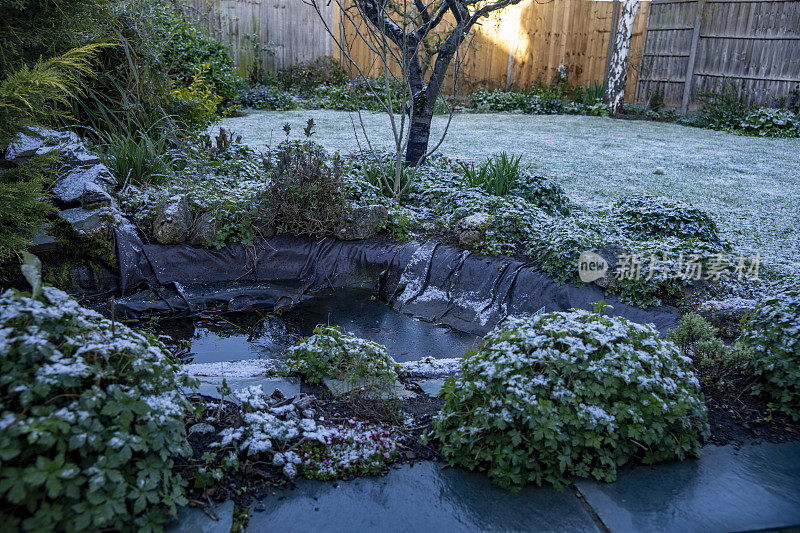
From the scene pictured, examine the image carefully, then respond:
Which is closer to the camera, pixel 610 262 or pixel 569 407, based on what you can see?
pixel 569 407

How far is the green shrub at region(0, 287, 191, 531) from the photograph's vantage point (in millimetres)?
1322

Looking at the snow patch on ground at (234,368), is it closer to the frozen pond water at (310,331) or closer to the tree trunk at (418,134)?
the frozen pond water at (310,331)

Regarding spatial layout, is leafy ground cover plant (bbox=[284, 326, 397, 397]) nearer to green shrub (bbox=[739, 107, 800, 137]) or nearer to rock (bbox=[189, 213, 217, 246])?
rock (bbox=[189, 213, 217, 246])

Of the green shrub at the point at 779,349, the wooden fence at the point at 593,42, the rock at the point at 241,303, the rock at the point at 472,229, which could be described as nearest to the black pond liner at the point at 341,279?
the rock at the point at 241,303

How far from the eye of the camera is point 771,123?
967cm

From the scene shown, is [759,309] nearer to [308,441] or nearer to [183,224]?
[308,441]

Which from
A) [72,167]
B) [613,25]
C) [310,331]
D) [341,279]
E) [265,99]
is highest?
[613,25]

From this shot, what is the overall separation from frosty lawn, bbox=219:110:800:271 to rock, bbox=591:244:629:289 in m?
1.16

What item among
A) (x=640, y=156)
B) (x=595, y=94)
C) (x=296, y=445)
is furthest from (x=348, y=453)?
(x=595, y=94)

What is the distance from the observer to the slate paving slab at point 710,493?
1.69m

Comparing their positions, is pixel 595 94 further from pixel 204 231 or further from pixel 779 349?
pixel 779 349

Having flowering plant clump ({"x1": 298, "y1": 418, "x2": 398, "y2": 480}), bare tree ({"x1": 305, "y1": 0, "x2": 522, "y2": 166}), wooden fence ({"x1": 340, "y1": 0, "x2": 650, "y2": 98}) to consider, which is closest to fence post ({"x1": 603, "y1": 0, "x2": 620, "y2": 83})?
wooden fence ({"x1": 340, "y1": 0, "x2": 650, "y2": 98})

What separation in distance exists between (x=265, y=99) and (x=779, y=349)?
11.3 m

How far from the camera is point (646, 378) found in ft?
6.39
